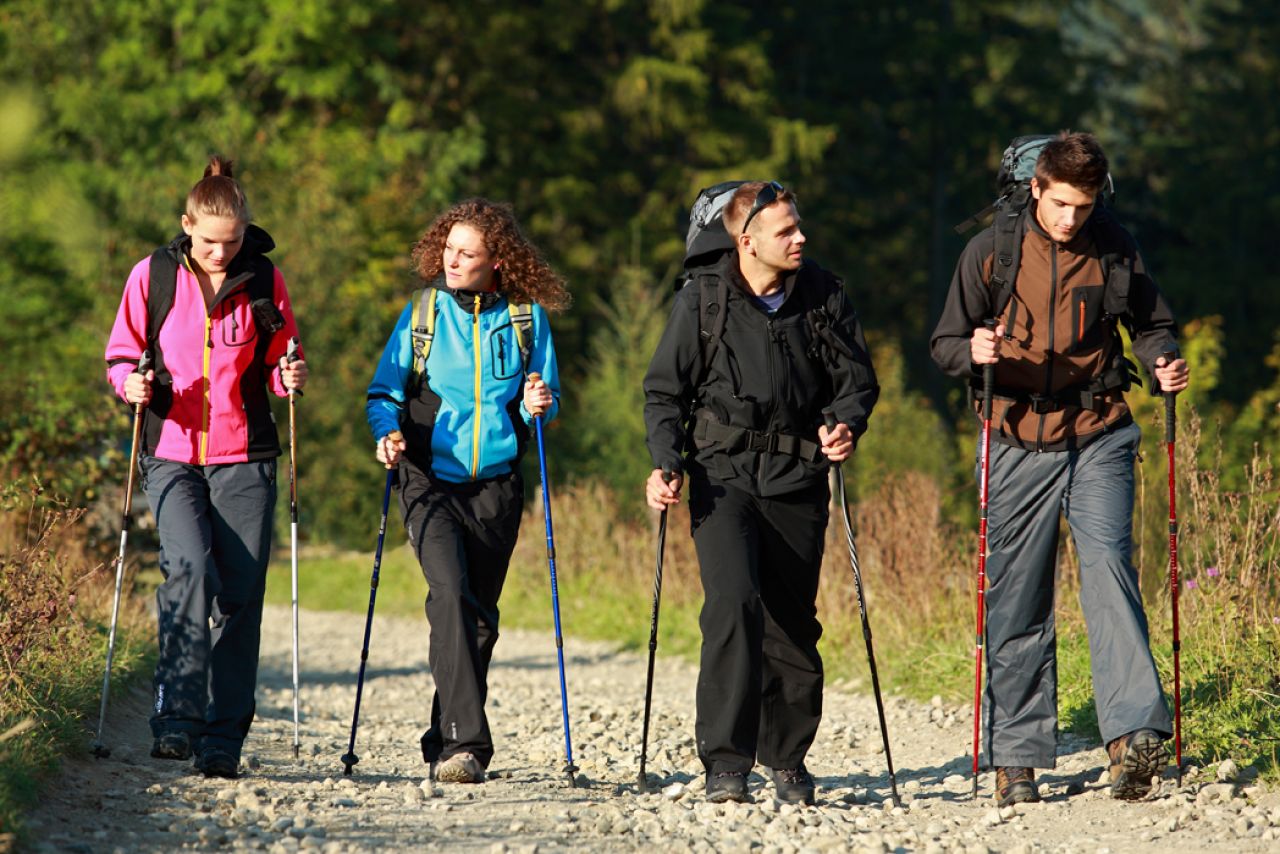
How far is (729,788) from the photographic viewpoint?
6809 millimetres

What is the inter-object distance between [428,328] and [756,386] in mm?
1412

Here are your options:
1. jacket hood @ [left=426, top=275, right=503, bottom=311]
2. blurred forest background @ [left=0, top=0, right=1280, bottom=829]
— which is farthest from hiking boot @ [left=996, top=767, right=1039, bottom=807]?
jacket hood @ [left=426, top=275, right=503, bottom=311]

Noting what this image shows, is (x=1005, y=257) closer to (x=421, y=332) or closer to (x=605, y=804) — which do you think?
(x=421, y=332)

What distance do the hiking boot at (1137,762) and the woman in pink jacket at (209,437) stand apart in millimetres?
3387

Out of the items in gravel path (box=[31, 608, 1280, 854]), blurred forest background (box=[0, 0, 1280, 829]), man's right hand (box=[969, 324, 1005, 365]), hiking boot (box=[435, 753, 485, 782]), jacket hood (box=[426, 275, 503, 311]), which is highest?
blurred forest background (box=[0, 0, 1280, 829])

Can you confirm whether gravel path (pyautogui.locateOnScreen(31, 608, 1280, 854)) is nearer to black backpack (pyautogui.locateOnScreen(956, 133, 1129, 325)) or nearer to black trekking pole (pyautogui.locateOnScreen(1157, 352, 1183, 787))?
black trekking pole (pyautogui.locateOnScreen(1157, 352, 1183, 787))

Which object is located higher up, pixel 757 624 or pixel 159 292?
pixel 159 292

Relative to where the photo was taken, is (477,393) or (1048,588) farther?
(477,393)

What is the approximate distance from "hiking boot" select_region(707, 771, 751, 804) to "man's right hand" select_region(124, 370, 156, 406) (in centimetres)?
263

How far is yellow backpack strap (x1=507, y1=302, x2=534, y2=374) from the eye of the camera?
24.6 ft

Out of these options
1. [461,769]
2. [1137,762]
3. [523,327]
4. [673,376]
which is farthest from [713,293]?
[1137,762]

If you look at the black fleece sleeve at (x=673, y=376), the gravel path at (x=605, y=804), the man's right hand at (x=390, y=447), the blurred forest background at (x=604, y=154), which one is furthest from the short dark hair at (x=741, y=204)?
the blurred forest background at (x=604, y=154)

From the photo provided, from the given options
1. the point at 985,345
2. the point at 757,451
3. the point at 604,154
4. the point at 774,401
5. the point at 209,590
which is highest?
the point at 604,154

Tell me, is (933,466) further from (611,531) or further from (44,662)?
(44,662)
